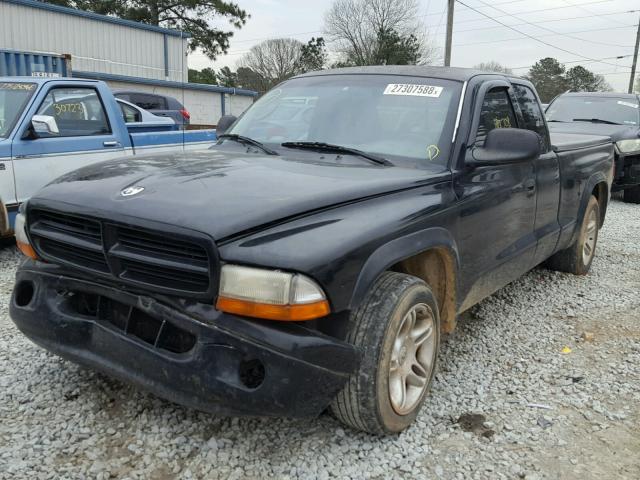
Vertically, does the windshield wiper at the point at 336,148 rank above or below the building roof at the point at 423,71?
below

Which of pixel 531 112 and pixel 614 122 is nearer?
pixel 531 112

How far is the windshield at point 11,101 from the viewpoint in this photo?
5.78 meters

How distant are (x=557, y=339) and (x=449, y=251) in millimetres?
1688

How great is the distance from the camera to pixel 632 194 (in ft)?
35.8

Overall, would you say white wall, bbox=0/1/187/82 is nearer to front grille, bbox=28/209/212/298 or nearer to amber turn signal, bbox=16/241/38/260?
amber turn signal, bbox=16/241/38/260

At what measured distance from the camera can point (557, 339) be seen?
4.20m

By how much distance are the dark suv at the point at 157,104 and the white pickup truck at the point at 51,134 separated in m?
7.01

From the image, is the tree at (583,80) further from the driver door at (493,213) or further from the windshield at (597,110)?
the driver door at (493,213)

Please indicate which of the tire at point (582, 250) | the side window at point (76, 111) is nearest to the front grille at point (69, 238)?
the side window at point (76, 111)

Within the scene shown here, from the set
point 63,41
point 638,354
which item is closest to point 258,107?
point 638,354

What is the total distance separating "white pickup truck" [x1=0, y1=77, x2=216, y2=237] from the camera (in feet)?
18.5

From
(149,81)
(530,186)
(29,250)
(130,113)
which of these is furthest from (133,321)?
(149,81)

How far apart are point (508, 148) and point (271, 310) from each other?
180 cm

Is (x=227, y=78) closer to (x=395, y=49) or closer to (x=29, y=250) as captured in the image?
(x=395, y=49)
